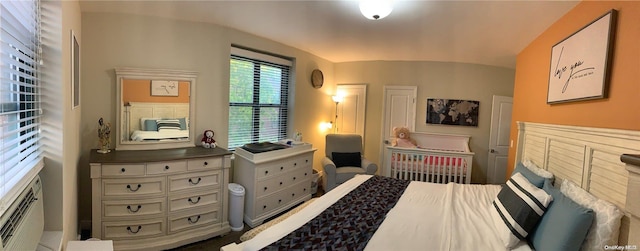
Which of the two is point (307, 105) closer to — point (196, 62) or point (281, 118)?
point (281, 118)

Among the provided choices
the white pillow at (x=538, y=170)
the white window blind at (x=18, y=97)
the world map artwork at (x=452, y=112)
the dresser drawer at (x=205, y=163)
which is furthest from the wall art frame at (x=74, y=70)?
the world map artwork at (x=452, y=112)

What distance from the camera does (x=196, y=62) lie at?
3.16 metres

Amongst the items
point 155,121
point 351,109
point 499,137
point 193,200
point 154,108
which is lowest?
point 193,200

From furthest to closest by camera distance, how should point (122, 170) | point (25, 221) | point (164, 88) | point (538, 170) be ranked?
point (164, 88) → point (122, 170) → point (538, 170) → point (25, 221)

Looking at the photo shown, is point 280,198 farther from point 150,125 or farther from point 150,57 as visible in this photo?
point 150,57

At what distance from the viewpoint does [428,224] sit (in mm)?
1806

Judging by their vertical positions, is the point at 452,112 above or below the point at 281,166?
above

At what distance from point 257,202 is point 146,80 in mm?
1720

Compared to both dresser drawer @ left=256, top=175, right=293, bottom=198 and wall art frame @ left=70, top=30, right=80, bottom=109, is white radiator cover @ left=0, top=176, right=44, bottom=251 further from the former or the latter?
dresser drawer @ left=256, top=175, right=293, bottom=198

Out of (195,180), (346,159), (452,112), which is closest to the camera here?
(195,180)

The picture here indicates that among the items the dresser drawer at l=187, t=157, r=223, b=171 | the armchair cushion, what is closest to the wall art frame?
the dresser drawer at l=187, t=157, r=223, b=171

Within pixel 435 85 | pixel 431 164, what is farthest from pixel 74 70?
pixel 435 85

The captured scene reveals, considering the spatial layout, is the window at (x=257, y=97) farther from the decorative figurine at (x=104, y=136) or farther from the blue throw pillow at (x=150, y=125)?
the decorative figurine at (x=104, y=136)

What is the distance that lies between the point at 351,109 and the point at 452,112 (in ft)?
5.61
